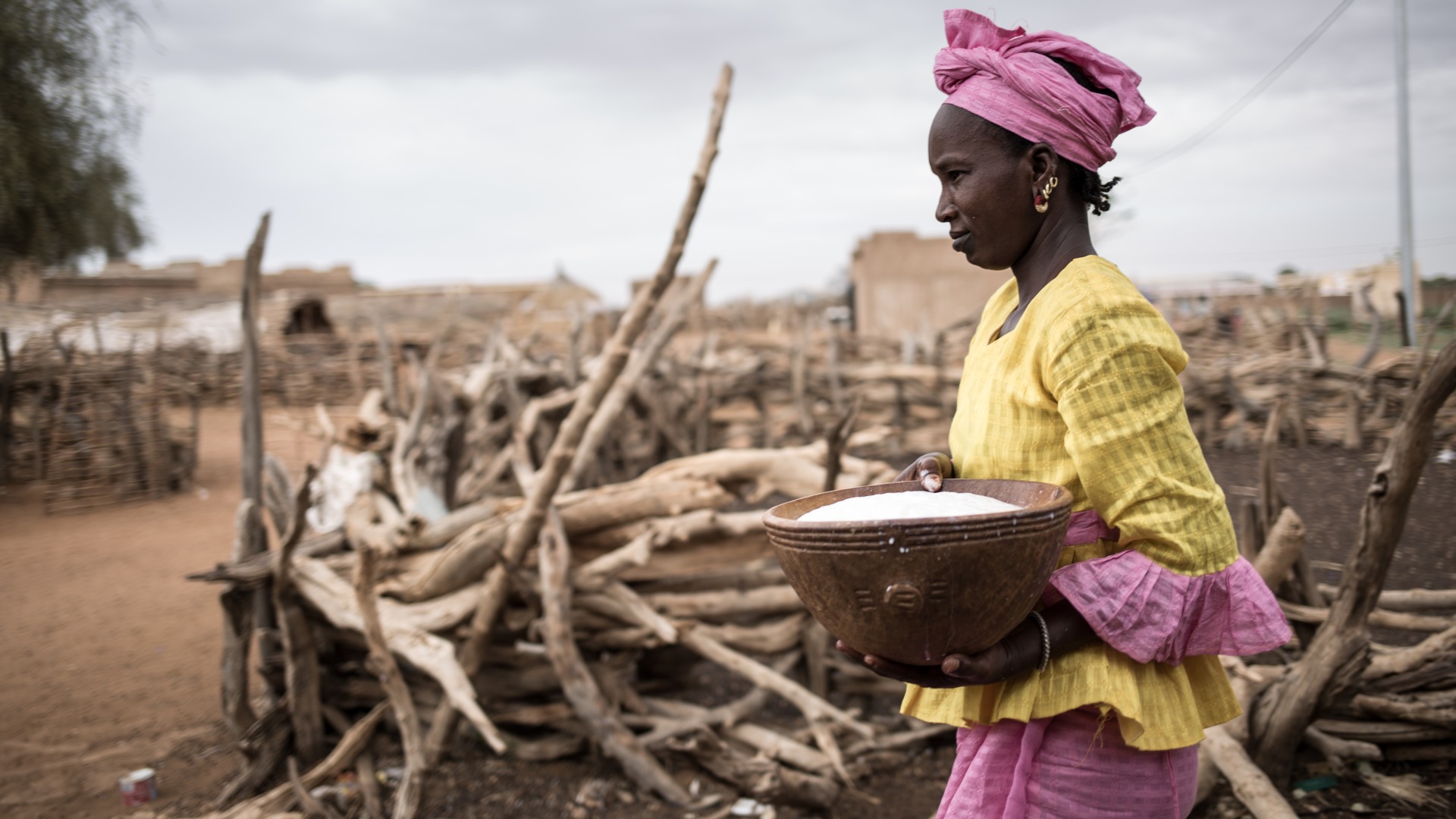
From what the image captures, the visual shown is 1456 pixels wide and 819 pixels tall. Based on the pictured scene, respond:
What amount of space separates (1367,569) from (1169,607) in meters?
1.46

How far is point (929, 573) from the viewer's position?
3.65ft

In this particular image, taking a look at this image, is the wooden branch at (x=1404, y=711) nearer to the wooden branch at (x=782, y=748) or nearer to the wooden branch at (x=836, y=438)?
the wooden branch at (x=782, y=748)

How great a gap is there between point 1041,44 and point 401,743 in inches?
146

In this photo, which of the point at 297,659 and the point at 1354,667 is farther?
the point at 297,659

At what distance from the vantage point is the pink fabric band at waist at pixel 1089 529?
1.29m

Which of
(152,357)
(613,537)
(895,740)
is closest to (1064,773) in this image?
(895,740)

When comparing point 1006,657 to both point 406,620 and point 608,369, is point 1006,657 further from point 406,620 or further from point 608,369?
point 406,620

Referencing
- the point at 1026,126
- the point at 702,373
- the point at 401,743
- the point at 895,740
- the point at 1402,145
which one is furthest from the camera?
the point at 702,373

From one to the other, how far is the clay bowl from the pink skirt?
0.25 metres

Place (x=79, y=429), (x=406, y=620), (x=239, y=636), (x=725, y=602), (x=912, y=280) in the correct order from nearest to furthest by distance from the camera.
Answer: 1. (x=406, y=620)
2. (x=239, y=636)
3. (x=725, y=602)
4. (x=79, y=429)
5. (x=912, y=280)

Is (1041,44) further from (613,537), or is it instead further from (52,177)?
(52,177)

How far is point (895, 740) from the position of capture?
3646 mm

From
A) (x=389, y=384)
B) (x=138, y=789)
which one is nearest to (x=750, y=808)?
(x=138, y=789)

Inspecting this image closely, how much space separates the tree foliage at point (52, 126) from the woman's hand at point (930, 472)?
956cm
